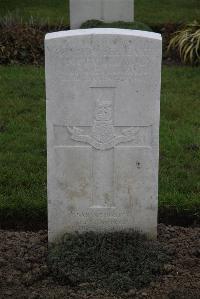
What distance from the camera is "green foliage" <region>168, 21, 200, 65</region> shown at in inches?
408

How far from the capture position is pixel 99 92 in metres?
4.18

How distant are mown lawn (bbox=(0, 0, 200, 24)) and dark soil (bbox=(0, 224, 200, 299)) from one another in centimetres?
883

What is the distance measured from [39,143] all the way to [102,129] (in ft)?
7.96

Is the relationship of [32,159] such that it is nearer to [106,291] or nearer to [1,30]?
[106,291]

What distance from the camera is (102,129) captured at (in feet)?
13.9

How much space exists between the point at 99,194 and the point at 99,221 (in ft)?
0.61

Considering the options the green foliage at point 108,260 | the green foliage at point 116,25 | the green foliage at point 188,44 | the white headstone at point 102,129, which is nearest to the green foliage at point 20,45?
the green foliage at point 116,25

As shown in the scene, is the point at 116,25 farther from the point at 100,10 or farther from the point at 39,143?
the point at 39,143

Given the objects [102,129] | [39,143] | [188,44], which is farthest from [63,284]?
[188,44]

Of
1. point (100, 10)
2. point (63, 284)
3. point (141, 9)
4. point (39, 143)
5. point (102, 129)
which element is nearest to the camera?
point (63, 284)

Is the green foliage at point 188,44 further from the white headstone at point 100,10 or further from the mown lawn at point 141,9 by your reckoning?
the mown lawn at point 141,9

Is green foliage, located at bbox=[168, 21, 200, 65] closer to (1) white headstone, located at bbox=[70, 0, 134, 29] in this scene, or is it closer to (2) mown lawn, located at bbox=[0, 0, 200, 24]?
(1) white headstone, located at bbox=[70, 0, 134, 29]

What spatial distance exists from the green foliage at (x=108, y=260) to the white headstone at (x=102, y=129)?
114mm

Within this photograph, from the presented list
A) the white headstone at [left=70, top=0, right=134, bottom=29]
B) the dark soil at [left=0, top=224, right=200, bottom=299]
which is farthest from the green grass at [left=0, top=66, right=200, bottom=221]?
the white headstone at [left=70, top=0, right=134, bottom=29]
